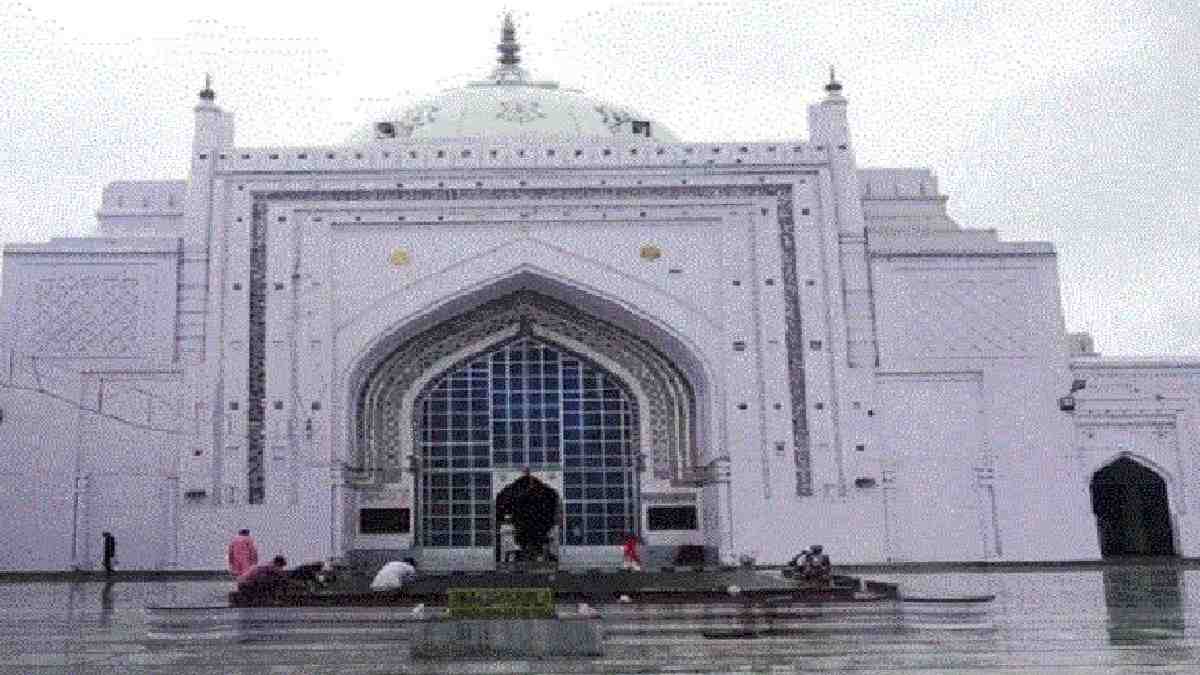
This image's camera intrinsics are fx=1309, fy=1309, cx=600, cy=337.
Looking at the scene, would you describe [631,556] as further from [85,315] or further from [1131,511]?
[1131,511]

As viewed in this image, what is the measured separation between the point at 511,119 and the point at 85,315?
810cm

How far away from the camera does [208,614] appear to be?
903 cm

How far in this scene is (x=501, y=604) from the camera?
7480mm

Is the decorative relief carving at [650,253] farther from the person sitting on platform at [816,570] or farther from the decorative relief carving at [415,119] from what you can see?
the person sitting on platform at [816,570]

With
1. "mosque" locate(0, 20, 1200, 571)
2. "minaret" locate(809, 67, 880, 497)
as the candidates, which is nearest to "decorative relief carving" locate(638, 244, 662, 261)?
"mosque" locate(0, 20, 1200, 571)

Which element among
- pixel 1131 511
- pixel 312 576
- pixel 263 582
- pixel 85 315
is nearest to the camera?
pixel 263 582

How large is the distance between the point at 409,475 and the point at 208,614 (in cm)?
1028

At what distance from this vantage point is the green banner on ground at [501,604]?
744 cm

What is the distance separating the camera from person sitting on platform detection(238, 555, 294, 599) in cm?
994

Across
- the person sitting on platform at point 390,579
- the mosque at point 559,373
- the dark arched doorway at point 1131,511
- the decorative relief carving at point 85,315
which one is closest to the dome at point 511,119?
the mosque at point 559,373

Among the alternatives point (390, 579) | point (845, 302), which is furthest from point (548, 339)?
point (390, 579)

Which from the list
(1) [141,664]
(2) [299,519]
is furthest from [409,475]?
(1) [141,664]

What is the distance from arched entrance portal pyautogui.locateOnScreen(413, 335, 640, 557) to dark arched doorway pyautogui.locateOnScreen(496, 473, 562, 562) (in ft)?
0.17

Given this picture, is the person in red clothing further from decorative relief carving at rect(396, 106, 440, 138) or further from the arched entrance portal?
decorative relief carving at rect(396, 106, 440, 138)
